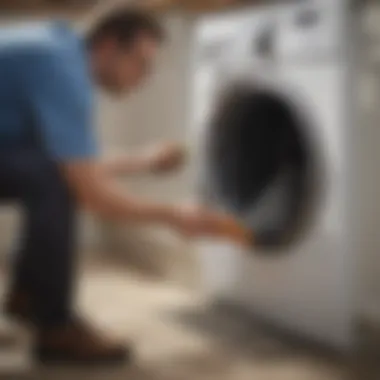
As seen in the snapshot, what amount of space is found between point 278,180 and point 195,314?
40 centimetres

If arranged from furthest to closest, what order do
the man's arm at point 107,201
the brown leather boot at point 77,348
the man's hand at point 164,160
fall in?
the man's hand at point 164,160, the brown leather boot at point 77,348, the man's arm at point 107,201

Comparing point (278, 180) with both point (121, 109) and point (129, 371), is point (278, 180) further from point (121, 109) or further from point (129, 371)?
point (121, 109)

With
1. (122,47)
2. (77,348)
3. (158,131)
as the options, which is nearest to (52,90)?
(122,47)

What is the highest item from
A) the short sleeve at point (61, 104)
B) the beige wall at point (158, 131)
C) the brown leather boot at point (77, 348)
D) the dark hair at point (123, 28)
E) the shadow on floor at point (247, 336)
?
the beige wall at point (158, 131)

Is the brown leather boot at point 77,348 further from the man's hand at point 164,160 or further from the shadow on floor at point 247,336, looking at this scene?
the man's hand at point 164,160

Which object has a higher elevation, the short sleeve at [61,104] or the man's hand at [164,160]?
the man's hand at [164,160]

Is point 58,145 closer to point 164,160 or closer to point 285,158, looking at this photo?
point 164,160

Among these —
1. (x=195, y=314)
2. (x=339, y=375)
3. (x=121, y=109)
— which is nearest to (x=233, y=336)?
(x=195, y=314)

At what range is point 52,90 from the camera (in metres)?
1.60

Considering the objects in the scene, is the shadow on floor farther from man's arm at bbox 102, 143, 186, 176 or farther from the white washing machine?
man's arm at bbox 102, 143, 186, 176

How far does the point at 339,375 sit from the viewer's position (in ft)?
5.19

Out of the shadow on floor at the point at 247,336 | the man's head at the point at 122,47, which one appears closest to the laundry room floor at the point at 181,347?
the shadow on floor at the point at 247,336

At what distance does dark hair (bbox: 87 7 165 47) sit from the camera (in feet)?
5.56

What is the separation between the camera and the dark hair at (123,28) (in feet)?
5.56
